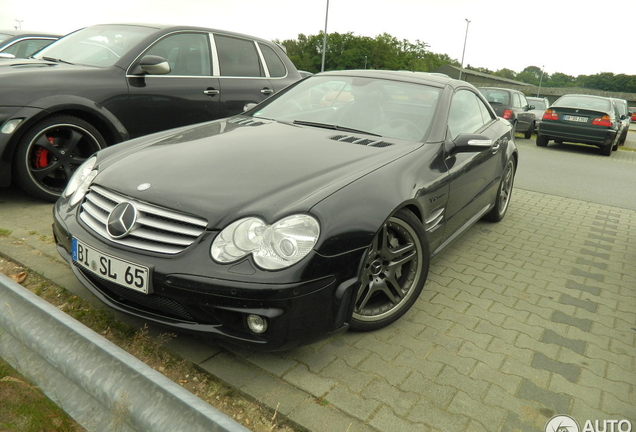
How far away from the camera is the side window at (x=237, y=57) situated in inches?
229

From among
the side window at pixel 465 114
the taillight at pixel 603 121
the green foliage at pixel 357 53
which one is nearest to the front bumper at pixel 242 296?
the side window at pixel 465 114

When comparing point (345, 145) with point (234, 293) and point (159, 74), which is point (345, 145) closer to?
point (234, 293)

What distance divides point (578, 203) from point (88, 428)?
22.2 feet

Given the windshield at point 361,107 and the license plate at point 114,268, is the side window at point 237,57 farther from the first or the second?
the license plate at point 114,268

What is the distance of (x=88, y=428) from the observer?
59.4 inches

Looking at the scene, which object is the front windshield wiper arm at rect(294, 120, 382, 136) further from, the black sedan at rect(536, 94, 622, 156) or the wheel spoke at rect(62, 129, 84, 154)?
the black sedan at rect(536, 94, 622, 156)

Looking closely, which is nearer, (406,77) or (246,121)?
(246,121)

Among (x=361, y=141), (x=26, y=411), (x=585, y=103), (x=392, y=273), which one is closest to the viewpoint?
(x=26, y=411)

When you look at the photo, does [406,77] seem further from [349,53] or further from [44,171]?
[349,53]

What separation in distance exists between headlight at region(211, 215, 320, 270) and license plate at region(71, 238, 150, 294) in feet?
1.14

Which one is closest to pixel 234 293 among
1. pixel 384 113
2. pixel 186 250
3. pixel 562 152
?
pixel 186 250

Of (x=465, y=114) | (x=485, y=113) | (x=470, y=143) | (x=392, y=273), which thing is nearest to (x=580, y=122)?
(x=485, y=113)

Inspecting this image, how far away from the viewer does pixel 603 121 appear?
1274cm

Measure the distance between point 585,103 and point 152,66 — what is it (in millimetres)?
12447
